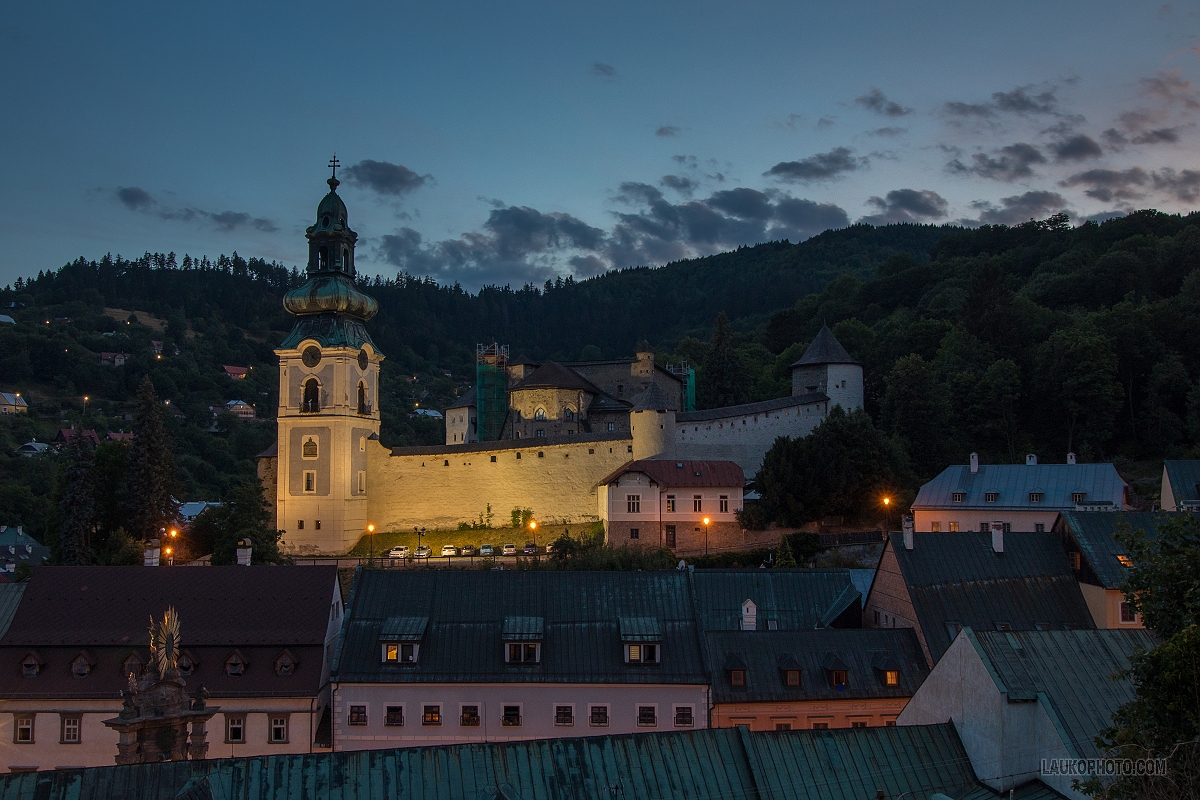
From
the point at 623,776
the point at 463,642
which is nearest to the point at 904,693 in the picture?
the point at 463,642

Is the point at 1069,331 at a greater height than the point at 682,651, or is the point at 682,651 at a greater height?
the point at 1069,331

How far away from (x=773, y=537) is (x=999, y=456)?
18.8 meters

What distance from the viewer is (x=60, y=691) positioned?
101ft

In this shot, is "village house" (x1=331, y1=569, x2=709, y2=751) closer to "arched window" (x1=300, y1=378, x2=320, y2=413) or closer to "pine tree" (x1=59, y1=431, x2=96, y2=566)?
"pine tree" (x1=59, y1=431, x2=96, y2=566)

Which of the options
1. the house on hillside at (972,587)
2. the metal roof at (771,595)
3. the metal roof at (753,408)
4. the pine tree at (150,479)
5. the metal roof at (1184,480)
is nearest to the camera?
the house on hillside at (972,587)

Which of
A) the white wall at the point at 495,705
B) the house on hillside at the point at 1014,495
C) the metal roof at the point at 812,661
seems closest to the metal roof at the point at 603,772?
the metal roof at the point at 812,661

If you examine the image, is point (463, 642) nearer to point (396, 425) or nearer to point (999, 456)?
point (999, 456)

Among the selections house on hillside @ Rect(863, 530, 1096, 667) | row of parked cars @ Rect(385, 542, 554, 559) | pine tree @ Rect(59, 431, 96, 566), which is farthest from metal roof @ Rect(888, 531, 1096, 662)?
pine tree @ Rect(59, 431, 96, 566)

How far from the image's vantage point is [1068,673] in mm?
19469

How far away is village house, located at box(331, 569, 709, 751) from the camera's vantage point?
29922 millimetres

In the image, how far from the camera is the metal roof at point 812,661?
30.1 metres

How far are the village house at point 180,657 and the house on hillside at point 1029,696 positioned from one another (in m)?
18.0

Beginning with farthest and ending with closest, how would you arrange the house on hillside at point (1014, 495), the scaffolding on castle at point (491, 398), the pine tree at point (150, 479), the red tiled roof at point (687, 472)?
the scaffolding on castle at point (491, 398), the red tiled roof at point (687, 472), the pine tree at point (150, 479), the house on hillside at point (1014, 495)

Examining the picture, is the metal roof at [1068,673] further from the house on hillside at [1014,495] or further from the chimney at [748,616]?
the house on hillside at [1014,495]
